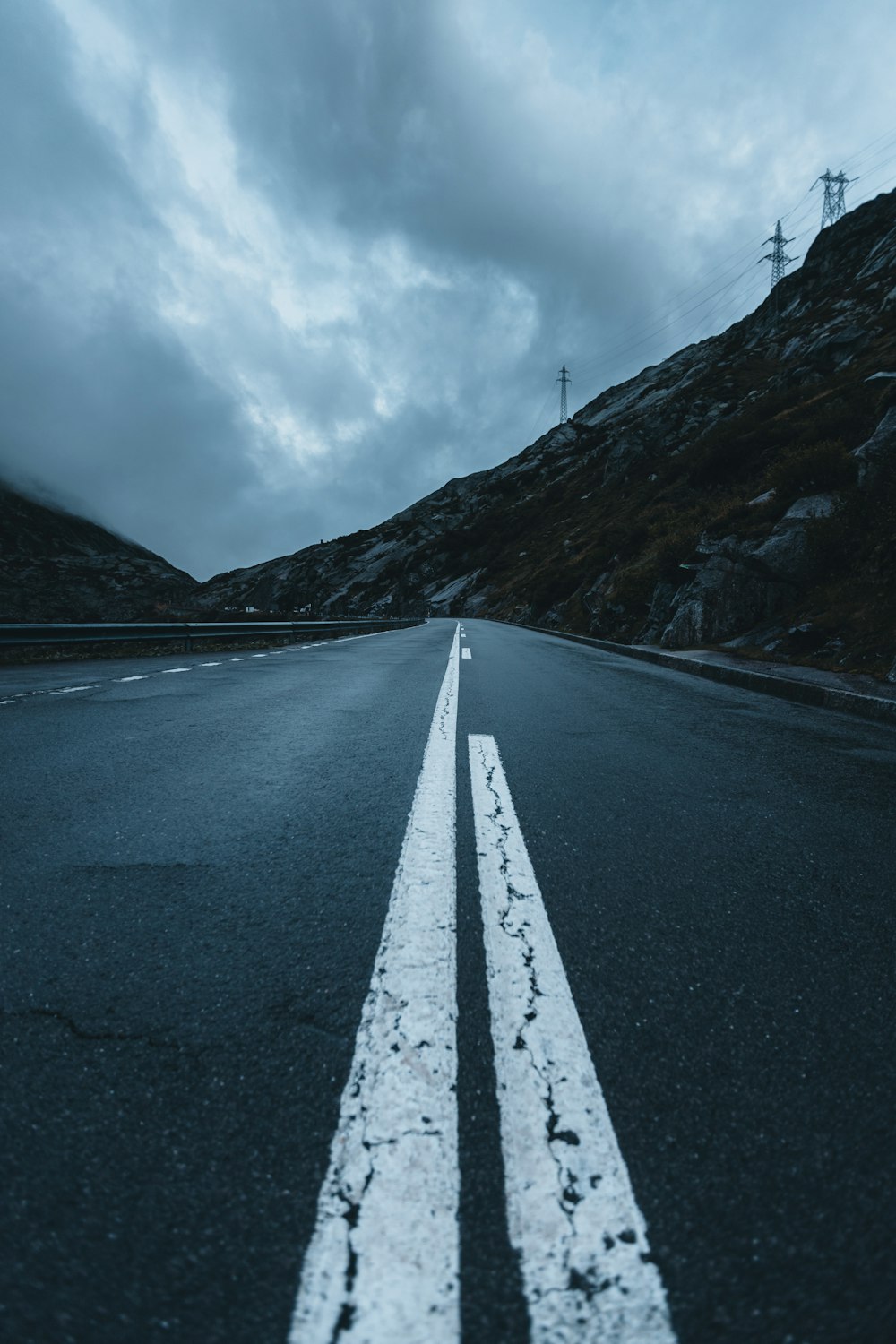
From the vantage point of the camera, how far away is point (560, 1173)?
1093 mm

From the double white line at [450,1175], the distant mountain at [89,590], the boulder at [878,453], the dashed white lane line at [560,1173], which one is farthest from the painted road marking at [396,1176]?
the boulder at [878,453]

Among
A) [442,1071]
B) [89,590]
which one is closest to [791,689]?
[442,1071]

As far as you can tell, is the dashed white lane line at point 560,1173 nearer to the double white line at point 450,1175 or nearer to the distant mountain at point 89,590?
the double white line at point 450,1175

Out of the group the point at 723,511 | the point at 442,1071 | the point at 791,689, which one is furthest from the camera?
the point at 723,511

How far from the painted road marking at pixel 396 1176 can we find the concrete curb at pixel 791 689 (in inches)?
272

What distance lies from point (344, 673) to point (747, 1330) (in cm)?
913

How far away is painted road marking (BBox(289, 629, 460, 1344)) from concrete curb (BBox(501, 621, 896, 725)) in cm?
690

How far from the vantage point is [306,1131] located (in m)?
1.18

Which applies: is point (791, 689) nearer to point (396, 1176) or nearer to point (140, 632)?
point (396, 1176)

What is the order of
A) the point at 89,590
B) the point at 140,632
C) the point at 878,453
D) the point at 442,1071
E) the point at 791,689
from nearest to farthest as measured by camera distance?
1. the point at 442,1071
2. the point at 791,689
3. the point at 878,453
4. the point at 140,632
5. the point at 89,590

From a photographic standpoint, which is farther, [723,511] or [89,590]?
[89,590]

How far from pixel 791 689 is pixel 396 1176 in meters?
8.76

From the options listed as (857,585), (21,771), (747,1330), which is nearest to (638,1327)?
(747,1330)

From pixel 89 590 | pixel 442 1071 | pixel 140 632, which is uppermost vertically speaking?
pixel 89 590
